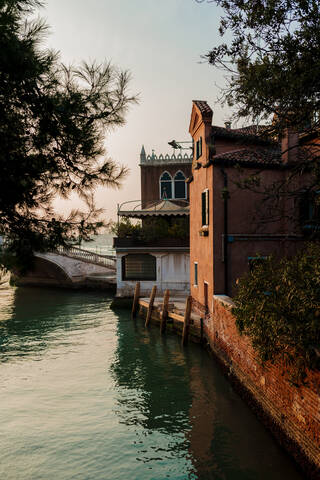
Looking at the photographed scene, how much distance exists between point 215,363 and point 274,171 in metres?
7.06

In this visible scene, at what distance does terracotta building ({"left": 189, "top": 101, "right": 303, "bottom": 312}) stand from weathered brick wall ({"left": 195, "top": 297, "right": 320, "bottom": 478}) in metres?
2.26

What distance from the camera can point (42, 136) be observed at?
4.97 metres

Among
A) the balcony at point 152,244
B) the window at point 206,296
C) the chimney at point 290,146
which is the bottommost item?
the window at point 206,296

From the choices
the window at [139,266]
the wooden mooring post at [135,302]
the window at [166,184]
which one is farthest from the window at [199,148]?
the window at [166,184]

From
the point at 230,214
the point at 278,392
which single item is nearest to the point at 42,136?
the point at 278,392

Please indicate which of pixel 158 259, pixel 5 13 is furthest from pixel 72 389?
pixel 158 259

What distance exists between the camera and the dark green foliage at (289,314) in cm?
590

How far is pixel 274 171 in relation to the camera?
1418 centimetres

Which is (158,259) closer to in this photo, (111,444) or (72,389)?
(72,389)

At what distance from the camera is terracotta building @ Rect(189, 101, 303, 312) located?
1336 cm

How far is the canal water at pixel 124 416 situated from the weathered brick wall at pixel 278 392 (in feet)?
1.69

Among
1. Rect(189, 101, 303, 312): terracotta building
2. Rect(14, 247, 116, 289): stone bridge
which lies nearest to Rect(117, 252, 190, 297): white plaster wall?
Rect(14, 247, 116, 289): stone bridge

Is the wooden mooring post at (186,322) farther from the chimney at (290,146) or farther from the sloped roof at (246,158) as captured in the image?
the chimney at (290,146)

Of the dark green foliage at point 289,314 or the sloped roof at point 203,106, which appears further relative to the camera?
the sloped roof at point 203,106
